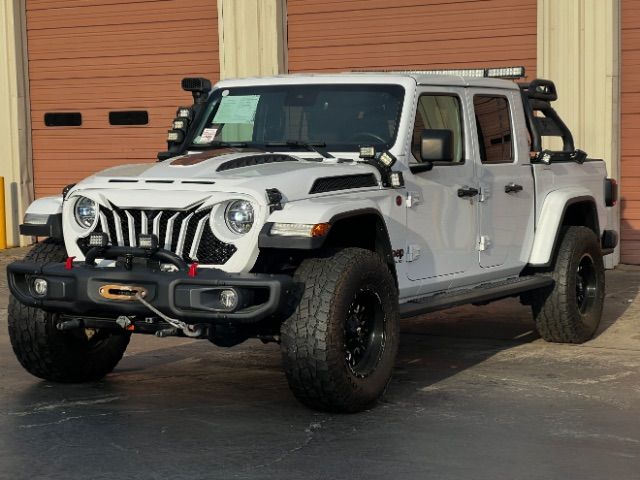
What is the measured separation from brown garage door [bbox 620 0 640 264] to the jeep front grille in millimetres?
7742

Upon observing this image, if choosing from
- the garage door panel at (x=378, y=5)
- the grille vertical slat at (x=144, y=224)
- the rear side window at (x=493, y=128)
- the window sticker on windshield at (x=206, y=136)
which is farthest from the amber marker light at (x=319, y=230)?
the garage door panel at (x=378, y=5)

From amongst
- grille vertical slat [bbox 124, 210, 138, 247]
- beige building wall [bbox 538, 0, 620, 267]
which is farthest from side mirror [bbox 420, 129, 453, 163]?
beige building wall [bbox 538, 0, 620, 267]

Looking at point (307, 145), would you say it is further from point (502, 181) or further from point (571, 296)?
point (571, 296)

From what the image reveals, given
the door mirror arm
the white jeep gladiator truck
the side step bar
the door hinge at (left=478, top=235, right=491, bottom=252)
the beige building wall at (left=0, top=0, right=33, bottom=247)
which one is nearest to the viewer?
the white jeep gladiator truck

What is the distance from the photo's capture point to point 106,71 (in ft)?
53.9

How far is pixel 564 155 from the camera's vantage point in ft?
31.4

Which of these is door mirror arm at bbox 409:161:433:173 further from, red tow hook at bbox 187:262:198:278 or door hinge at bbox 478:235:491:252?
red tow hook at bbox 187:262:198:278

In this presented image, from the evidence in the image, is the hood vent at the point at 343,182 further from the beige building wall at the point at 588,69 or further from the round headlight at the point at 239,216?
the beige building wall at the point at 588,69

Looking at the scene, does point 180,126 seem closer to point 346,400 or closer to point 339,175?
point 339,175

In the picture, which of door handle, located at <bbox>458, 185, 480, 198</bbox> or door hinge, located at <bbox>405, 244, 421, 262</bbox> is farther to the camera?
door handle, located at <bbox>458, 185, 480, 198</bbox>

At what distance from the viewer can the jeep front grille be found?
675 centimetres

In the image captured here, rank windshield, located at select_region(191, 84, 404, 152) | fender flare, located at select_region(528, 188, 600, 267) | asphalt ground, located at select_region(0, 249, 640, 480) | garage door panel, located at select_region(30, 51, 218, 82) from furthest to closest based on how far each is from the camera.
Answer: garage door panel, located at select_region(30, 51, 218, 82) < fender flare, located at select_region(528, 188, 600, 267) < windshield, located at select_region(191, 84, 404, 152) < asphalt ground, located at select_region(0, 249, 640, 480)

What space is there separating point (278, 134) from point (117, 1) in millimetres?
8874

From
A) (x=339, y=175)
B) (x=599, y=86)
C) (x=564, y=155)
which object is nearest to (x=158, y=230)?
(x=339, y=175)
